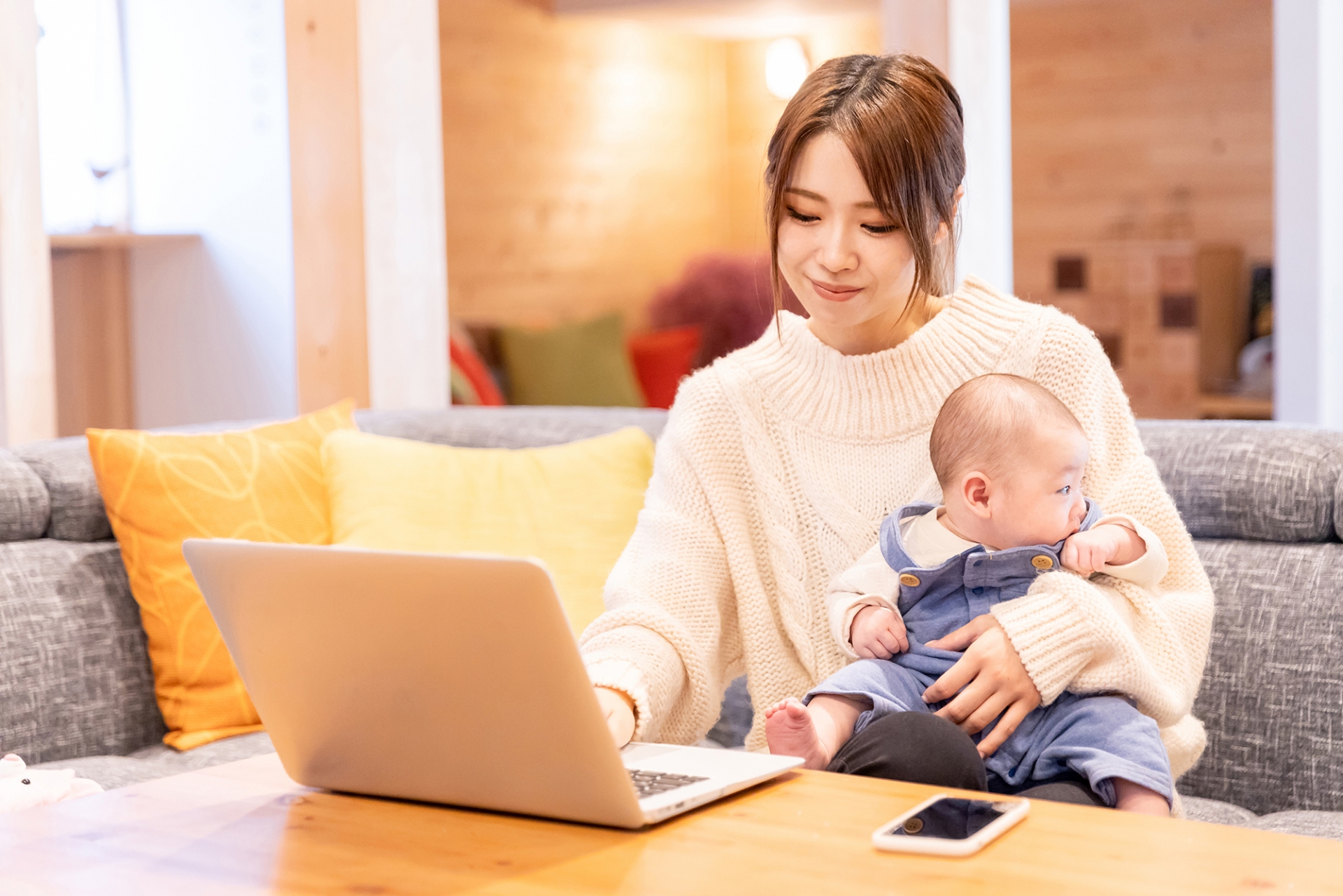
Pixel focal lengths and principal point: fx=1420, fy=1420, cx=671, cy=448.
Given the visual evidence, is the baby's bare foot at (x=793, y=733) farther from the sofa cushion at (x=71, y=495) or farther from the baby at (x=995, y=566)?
the sofa cushion at (x=71, y=495)

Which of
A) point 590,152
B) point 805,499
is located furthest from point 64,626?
point 590,152

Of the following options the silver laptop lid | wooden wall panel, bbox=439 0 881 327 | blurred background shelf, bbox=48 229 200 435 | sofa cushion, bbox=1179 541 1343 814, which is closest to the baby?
Result: the silver laptop lid

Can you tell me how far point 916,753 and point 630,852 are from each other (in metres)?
0.30

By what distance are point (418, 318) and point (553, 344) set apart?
1274 millimetres

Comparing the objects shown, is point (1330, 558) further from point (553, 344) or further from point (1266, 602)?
point (553, 344)

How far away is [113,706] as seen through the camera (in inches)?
74.7

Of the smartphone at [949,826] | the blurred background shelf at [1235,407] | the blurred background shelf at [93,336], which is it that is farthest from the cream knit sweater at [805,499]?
the blurred background shelf at [1235,407]

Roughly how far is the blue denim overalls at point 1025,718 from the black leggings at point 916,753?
54mm

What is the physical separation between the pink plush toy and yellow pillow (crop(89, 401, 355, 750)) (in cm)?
46

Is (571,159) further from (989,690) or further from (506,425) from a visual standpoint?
(989,690)

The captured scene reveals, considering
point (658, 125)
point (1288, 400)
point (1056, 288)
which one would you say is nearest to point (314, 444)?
point (1288, 400)

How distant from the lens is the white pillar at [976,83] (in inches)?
107

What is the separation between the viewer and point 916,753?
105 cm

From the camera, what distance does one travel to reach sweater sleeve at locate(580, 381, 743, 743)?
4.17ft
